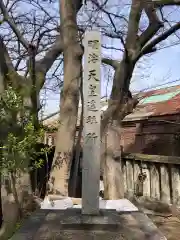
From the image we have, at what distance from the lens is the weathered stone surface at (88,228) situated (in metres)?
3.52

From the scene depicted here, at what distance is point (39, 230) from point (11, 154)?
4.87ft

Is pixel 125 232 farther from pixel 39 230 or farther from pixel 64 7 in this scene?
pixel 64 7

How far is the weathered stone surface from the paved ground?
4.18 ft

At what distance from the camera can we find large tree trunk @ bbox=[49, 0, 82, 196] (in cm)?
596

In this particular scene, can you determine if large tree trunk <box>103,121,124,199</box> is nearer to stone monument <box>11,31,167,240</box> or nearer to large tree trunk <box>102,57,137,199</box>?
large tree trunk <box>102,57,137,199</box>

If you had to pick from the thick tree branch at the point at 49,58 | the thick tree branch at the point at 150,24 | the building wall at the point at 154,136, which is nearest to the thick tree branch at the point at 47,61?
the thick tree branch at the point at 49,58

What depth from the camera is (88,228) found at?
12.2 feet

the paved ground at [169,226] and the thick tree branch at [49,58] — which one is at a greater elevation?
the thick tree branch at [49,58]

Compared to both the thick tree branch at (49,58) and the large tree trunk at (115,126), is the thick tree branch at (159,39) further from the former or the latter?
the thick tree branch at (49,58)

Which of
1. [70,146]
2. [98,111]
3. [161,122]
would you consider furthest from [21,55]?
[98,111]

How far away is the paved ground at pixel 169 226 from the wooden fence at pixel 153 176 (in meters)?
0.38

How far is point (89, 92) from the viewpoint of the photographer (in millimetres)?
4348

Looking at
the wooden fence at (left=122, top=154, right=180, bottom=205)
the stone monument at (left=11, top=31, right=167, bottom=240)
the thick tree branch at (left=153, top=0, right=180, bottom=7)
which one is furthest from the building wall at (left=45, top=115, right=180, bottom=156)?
the stone monument at (left=11, top=31, right=167, bottom=240)

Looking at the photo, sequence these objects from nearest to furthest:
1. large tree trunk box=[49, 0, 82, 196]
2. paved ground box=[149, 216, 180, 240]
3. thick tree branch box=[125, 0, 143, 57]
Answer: paved ground box=[149, 216, 180, 240]
large tree trunk box=[49, 0, 82, 196]
thick tree branch box=[125, 0, 143, 57]
